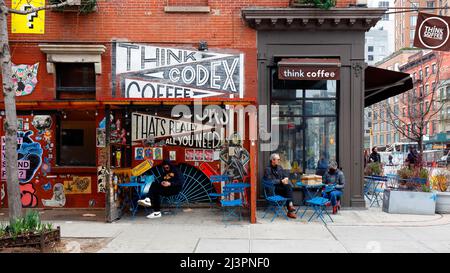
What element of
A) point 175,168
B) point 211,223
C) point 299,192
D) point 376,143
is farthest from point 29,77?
point 376,143

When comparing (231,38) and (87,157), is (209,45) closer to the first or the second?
(231,38)

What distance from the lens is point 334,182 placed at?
1036 cm

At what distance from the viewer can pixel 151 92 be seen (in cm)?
1112

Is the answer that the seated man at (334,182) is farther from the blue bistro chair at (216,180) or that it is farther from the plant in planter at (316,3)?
the plant in planter at (316,3)

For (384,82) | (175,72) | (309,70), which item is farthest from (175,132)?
(384,82)

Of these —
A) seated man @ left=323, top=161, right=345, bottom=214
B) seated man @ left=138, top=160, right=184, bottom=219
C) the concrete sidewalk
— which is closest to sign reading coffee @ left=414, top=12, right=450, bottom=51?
seated man @ left=323, top=161, right=345, bottom=214

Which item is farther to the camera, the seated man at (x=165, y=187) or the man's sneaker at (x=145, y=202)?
the seated man at (x=165, y=187)

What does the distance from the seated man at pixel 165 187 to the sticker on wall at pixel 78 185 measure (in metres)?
1.87

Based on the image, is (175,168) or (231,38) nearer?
(175,168)

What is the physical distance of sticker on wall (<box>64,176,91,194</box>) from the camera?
11.0 m

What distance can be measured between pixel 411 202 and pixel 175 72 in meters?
6.98

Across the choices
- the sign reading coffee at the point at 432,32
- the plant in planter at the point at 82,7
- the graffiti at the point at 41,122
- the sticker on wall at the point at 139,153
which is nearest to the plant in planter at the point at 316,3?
the sign reading coffee at the point at 432,32

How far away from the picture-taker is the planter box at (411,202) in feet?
35.1

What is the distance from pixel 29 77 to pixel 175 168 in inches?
181
